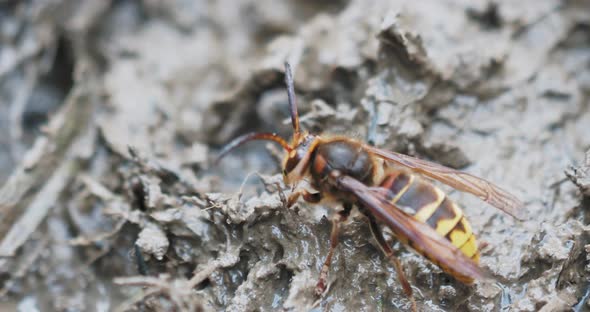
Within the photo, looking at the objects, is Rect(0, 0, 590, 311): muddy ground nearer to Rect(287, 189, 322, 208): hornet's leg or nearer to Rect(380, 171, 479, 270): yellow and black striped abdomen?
Rect(287, 189, 322, 208): hornet's leg

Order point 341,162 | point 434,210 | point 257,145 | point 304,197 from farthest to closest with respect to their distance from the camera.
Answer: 1. point 257,145
2. point 304,197
3. point 341,162
4. point 434,210

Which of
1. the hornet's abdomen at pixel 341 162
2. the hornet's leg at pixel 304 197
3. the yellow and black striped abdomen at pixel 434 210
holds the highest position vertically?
Result: the hornet's abdomen at pixel 341 162

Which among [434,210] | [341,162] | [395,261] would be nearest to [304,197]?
[341,162]

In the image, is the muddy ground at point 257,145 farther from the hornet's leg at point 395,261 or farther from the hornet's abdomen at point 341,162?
the hornet's abdomen at point 341,162

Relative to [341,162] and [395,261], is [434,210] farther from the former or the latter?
[341,162]

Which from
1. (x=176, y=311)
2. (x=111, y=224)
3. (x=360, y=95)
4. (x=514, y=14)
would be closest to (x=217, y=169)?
(x=111, y=224)

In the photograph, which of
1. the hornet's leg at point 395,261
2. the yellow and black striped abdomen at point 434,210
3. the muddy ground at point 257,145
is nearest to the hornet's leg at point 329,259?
the muddy ground at point 257,145
